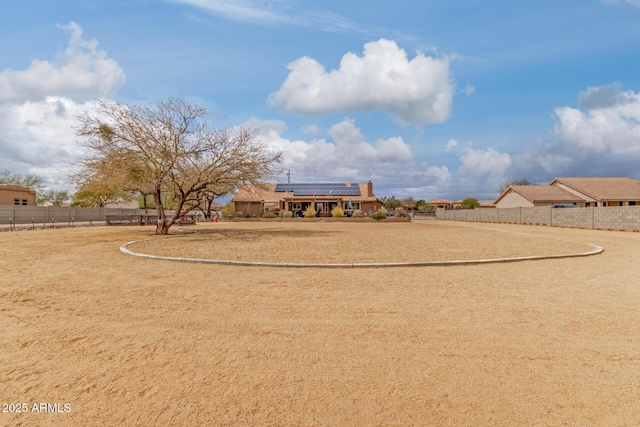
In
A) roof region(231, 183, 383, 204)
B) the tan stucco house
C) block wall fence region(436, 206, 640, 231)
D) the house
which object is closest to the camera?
block wall fence region(436, 206, 640, 231)

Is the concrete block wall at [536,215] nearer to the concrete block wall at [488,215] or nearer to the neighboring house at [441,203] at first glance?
the concrete block wall at [488,215]

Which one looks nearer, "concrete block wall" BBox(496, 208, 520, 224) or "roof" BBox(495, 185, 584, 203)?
"concrete block wall" BBox(496, 208, 520, 224)

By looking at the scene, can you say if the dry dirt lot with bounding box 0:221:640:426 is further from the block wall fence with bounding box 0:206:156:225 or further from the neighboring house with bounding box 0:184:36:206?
the neighboring house with bounding box 0:184:36:206

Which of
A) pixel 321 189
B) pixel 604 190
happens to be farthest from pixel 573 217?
pixel 321 189

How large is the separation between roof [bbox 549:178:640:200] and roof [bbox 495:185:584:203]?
3.92 ft

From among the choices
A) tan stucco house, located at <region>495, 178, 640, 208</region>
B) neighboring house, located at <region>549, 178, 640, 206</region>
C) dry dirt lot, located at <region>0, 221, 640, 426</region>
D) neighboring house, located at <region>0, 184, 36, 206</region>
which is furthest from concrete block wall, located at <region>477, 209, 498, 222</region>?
neighboring house, located at <region>0, 184, 36, 206</region>

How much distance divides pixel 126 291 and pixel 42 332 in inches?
86.2

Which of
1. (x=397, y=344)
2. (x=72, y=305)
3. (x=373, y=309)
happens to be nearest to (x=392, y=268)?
(x=373, y=309)

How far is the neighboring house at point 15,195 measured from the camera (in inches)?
1639

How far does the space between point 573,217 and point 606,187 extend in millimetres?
26122

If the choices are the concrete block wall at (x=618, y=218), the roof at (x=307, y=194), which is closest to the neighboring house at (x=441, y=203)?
the roof at (x=307, y=194)

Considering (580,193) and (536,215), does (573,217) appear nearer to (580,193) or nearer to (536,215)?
(536,215)

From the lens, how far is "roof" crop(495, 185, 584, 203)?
4825 cm

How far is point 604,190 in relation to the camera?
47875 millimetres
